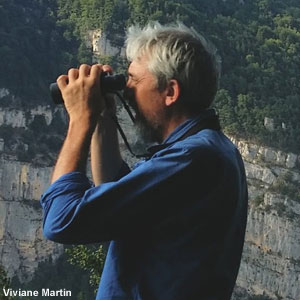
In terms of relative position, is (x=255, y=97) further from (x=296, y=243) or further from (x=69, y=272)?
(x=69, y=272)

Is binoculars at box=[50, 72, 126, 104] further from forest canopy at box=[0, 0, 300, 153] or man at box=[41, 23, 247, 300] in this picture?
forest canopy at box=[0, 0, 300, 153]

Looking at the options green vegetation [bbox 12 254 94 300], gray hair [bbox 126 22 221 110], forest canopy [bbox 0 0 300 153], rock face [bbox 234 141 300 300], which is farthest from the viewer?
forest canopy [bbox 0 0 300 153]

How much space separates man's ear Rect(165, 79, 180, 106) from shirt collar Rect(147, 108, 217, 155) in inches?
2.4

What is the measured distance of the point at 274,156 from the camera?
47.2 m

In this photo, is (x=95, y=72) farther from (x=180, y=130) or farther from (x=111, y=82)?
(x=180, y=130)

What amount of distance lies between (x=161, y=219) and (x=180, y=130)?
0.24 metres

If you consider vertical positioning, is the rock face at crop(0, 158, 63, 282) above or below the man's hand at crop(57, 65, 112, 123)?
below

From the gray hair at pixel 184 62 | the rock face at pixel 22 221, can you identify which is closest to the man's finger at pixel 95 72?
the gray hair at pixel 184 62

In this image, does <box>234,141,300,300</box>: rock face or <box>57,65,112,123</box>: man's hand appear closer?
<box>57,65,112,123</box>: man's hand

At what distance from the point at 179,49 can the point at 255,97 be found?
4933 cm

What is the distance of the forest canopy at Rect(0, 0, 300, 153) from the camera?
1916 inches

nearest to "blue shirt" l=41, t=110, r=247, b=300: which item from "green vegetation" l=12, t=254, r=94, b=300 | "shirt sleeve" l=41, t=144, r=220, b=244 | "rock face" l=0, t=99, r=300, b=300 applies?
"shirt sleeve" l=41, t=144, r=220, b=244

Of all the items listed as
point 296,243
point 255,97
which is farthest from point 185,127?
point 255,97

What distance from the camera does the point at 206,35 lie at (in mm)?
49031
